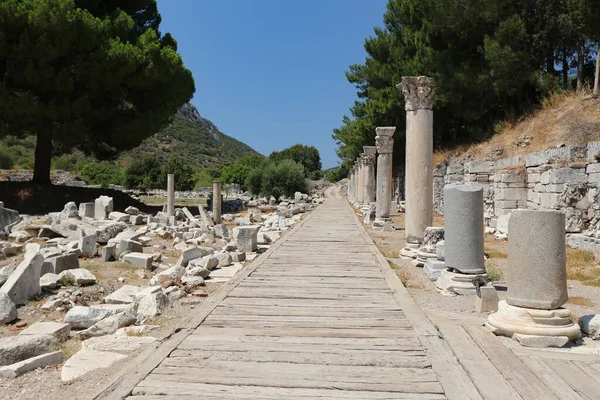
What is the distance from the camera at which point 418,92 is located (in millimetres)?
10492

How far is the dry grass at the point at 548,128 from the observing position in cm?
1500

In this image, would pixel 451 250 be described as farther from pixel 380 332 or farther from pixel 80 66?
pixel 80 66

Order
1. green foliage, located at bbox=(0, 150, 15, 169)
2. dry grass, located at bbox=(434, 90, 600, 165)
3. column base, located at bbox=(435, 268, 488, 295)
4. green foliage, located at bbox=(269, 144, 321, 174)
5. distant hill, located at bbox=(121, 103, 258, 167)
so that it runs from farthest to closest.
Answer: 1. green foliage, located at bbox=(269, 144, 321, 174)
2. distant hill, located at bbox=(121, 103, 258, 167)
3. green foliage, located at bbox=(0, 150, 15, 169)
4. dry grass, located at bbox=(434, 90, 600, 165)
5. column base, located at bbox=(435, 268, 488, 295)

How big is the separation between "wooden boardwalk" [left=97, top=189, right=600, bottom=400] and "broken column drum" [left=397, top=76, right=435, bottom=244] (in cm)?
427

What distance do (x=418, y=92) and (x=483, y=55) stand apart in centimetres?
A: 1415

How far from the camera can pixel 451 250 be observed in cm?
695

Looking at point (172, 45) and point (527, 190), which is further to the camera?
point (172, 45)

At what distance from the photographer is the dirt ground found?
6012 mm

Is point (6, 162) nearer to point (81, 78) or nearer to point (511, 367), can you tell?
point (81, 78)

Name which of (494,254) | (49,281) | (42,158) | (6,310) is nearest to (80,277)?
(49,281)

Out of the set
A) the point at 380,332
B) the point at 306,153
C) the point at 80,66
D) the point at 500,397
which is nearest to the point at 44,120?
the point at 80,66

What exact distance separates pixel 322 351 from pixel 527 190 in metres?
11.9

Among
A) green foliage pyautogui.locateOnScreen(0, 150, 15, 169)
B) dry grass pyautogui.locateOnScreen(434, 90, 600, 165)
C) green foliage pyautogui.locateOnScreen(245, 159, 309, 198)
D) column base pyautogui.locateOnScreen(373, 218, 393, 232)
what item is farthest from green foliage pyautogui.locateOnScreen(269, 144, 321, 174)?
column base pyautogui.locateOnScreen(373, 218, 393, 232)

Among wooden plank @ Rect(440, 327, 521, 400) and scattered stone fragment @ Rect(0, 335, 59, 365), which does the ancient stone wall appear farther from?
scattered stone fragment @ Rect(0, 335, 59, 365)
